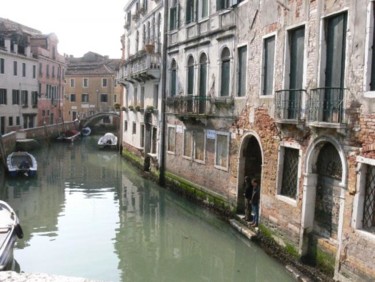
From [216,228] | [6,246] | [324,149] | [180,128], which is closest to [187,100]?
[180,128]

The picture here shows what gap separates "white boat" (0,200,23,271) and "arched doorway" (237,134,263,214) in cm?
546

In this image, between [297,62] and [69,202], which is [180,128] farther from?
[297,62]

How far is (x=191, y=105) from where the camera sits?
14.2m

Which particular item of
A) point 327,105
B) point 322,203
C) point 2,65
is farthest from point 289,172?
point 2,65

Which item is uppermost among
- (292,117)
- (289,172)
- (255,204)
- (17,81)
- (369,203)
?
(17,81)

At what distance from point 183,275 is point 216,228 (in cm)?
295

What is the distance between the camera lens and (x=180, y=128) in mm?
15547

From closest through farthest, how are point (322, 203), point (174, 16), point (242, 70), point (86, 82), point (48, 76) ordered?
point (322, 203) < point (242, 70) < point (174, 16) < point (48, 76) < point (86, 82)

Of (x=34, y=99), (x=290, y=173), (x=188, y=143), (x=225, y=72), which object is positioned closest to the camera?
(x=290, y=173)

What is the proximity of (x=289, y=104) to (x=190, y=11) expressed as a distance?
7322 millimetres

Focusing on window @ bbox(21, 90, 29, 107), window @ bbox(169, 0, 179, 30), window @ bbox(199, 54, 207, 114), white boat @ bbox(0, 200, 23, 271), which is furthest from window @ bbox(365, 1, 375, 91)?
window @ bbox(21, 90, 29, 107)

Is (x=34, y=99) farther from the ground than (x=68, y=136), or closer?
farther from the ground

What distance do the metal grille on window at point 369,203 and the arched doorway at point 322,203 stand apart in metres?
0.51

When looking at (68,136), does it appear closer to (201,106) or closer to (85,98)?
(85,98)
